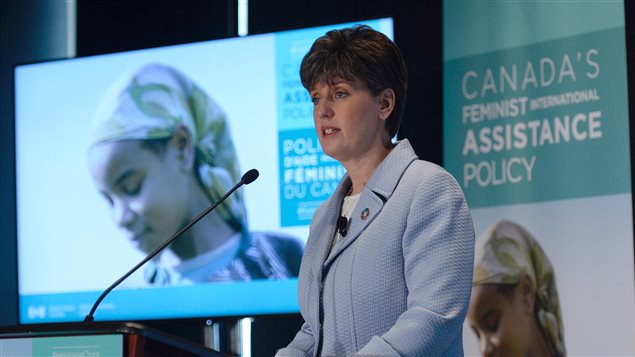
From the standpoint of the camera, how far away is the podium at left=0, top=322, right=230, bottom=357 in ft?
6.36

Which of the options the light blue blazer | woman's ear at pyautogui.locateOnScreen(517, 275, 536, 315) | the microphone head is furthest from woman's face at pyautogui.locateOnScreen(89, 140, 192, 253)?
the light blue blazer

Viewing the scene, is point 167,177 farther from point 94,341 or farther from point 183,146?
point 94,341

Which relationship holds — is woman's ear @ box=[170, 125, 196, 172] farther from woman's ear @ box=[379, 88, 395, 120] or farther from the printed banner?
woman's ear @ box=[379, 88, 395, 120]

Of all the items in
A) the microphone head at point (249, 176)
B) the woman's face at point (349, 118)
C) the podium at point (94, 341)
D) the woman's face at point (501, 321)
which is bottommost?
the woman's face at point (501, 321)

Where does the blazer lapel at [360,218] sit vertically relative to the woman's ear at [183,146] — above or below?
below

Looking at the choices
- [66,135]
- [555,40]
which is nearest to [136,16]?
[66,135]

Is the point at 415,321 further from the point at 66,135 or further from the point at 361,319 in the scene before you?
the point at 66,135

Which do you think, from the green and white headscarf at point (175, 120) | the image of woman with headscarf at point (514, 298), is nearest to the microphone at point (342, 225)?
the image of woman with headscarf at point (514, 298)

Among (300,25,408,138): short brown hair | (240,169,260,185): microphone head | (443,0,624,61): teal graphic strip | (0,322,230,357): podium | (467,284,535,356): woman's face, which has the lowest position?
(467,284,535,356): woman's face

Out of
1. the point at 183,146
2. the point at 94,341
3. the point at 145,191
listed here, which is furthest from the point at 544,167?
the point at 94,341

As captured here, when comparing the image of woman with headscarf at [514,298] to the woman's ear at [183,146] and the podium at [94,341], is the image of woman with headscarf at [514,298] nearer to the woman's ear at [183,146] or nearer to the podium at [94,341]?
the woman's ear at [183,146]

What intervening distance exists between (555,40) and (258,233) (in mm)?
1405

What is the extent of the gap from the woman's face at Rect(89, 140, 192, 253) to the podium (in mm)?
2269

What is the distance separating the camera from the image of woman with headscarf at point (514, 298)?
370 cm
